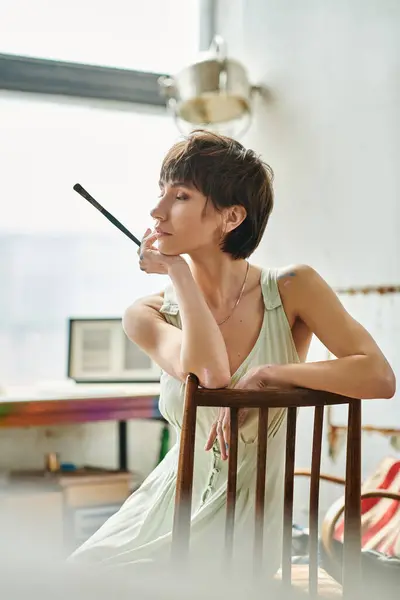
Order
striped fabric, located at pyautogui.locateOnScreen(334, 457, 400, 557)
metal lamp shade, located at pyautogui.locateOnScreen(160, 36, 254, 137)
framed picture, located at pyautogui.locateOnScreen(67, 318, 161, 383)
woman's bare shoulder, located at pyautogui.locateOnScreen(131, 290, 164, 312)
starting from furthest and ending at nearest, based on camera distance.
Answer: framed picture, located at pyautogui.locateOnScreen(67, 318, 161, 383) → metal lamp shade, located at pyautogui.locateOnScreen(160, 36, 254, 137) → striped fabric, located at pyautogui.locateOnScreen(334, 457, 400, 557) → woman's bare shoulder, located at pyautogui.locateOnScreen(131, 290, 164, 312)

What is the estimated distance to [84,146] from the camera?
302 centimetres

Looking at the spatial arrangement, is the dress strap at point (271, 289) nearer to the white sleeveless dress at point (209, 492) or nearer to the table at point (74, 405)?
the white sleeveless dress at point (209, 492)

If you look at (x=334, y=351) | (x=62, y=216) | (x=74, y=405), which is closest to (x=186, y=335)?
(x=334, y=351)

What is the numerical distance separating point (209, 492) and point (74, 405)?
1.33m

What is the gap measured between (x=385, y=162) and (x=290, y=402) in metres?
1.45

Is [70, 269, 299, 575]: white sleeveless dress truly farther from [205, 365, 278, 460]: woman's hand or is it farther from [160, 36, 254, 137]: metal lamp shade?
[160, 36, 254, 137]: metal lamp shade

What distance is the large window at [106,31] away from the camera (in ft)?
9.45

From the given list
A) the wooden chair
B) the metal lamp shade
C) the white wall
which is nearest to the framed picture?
the white wall

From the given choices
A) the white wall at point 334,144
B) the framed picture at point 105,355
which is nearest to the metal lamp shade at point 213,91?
the white wall at point 334,144

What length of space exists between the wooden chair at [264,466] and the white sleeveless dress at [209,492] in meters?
0.14

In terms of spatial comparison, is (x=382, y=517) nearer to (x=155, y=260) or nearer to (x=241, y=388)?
(x=241, y=388)

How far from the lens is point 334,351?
1.16 m

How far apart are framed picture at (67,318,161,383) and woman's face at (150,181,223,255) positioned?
5.47 ft

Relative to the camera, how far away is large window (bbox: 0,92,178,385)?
291cm
